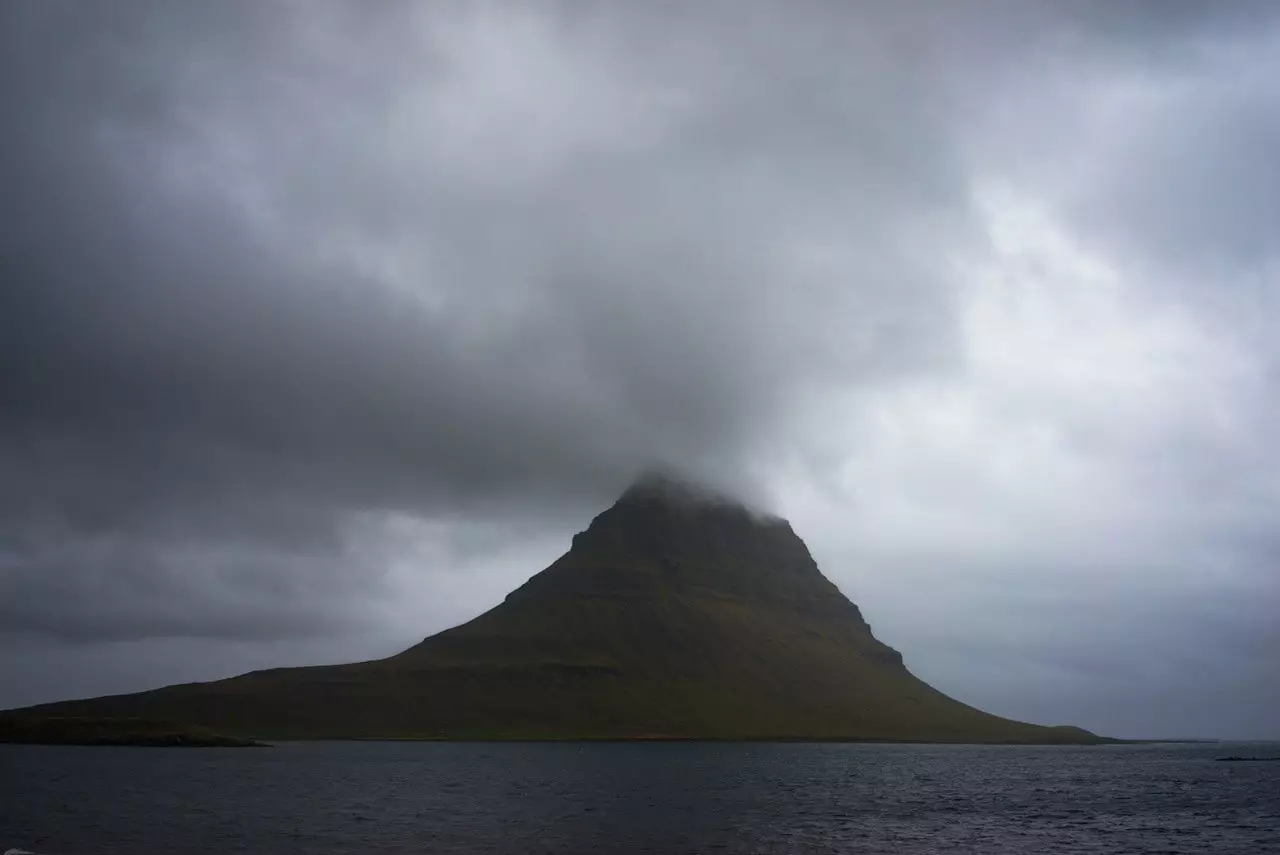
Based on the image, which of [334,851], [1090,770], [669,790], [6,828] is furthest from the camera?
[1090,770]

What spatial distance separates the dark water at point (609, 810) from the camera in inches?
2785

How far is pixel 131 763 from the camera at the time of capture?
173375 millimetres

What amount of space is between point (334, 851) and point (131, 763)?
130627 millimetres

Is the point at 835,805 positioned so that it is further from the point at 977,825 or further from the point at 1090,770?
the point at 1090,770

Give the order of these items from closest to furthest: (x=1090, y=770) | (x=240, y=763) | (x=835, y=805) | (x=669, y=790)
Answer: (x=835, y=805) < (x=669, y=790) < (x=240, y=763) < (x=1090, y=770)

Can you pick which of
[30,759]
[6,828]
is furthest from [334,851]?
[30,759]

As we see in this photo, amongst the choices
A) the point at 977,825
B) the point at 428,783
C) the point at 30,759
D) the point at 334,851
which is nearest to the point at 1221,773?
the point at 977,825

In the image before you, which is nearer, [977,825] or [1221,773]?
[977,825]

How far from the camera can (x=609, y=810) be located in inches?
3708

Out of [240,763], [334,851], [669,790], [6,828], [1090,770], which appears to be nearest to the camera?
[334,851]

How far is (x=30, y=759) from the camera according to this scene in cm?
18150

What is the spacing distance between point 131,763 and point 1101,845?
155804 millimetres

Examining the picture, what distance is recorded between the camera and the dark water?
232 feet

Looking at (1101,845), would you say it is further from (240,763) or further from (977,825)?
(240,763)
